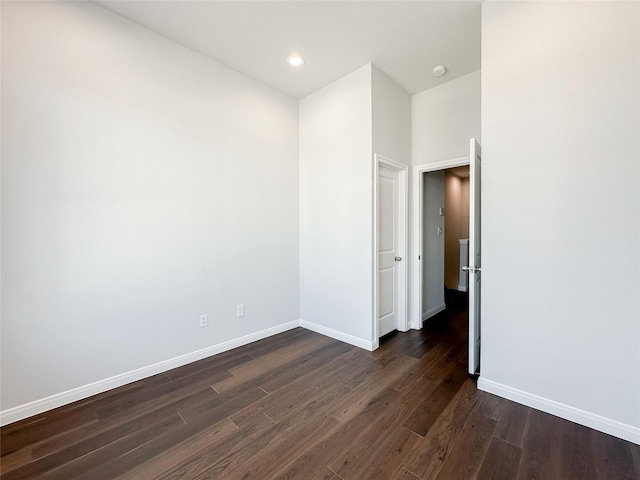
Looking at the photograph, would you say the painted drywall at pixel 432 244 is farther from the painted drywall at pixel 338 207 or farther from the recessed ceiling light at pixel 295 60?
the recessed ceiling light at pixel 295 60

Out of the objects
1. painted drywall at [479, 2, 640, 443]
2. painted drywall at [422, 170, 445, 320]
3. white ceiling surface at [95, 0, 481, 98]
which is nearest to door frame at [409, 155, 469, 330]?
painted drywall at [422, 170, 445, 320]

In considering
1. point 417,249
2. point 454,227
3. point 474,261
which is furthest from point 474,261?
point 454,227

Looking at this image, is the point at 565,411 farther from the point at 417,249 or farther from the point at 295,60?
the point at 295,60

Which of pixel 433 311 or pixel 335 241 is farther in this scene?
pixel 433 311

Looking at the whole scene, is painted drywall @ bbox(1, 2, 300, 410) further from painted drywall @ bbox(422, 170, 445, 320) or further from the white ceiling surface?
painted drywall @ bbox(422, 170, 445, 320)

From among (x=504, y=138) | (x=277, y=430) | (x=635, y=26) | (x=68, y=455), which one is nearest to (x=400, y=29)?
(x=504, y=138)

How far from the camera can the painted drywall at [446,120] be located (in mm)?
3201

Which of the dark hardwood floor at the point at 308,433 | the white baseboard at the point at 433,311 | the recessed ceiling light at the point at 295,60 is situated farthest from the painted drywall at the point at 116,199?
the white baseboard at the point at 433,311

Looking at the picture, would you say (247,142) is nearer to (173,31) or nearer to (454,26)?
(173,31)

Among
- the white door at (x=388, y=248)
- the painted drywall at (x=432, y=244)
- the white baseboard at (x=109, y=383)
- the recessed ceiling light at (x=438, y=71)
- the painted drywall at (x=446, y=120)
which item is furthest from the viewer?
the painted drywall at (x=432, y=244)

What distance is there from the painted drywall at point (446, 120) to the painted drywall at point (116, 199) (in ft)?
6.58

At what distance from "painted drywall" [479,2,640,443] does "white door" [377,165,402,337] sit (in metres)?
1.23

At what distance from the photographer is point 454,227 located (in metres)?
6.11

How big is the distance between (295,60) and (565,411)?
3821 millimetres
